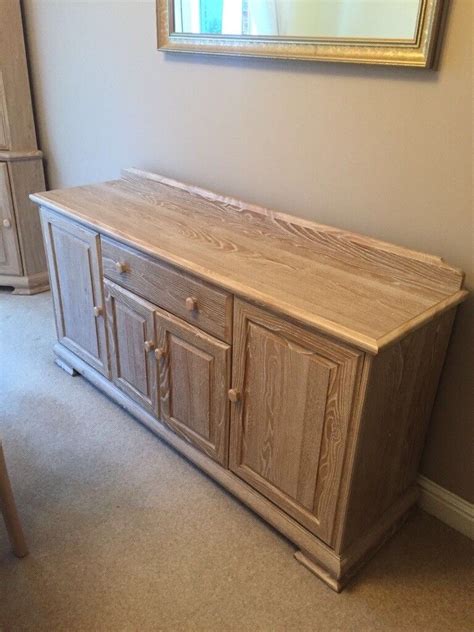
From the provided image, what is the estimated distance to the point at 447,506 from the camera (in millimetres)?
1685

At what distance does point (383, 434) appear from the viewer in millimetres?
1393

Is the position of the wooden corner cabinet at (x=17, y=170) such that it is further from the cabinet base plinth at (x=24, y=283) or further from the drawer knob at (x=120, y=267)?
the drawer knob at (x=120, y=267)

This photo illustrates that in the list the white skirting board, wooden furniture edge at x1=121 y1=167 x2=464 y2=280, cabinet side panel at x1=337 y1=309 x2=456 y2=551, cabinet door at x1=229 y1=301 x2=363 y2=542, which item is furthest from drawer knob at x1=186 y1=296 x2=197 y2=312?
the white skirting board

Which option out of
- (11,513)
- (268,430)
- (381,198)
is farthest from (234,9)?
(11,513)

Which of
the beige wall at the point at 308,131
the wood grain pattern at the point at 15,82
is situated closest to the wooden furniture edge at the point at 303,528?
the beige wall at the point at 308,131

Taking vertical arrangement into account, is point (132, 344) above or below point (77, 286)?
below

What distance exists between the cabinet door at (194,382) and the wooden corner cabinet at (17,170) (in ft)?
5.08

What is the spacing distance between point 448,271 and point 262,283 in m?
0.49

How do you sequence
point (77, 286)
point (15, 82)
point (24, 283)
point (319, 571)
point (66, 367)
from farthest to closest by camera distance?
point (24, 283), point (15, 82), point (66, 367), point (77, 286), point (319, 571)

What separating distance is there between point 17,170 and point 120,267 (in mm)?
1388

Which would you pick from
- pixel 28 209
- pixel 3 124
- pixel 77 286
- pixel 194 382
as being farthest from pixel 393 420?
pixel 3 124

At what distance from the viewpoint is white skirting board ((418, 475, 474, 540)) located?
1642 millimetres

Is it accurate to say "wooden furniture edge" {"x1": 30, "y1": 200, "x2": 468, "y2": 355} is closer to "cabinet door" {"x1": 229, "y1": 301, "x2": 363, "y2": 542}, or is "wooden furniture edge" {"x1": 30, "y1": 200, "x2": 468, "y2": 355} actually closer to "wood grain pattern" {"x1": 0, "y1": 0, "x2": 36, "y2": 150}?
"cabinet door" {"x1": 229, "y1": 301, "x2": 363, "y2": 542}

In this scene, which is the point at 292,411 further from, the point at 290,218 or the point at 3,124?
the point at 3,124
